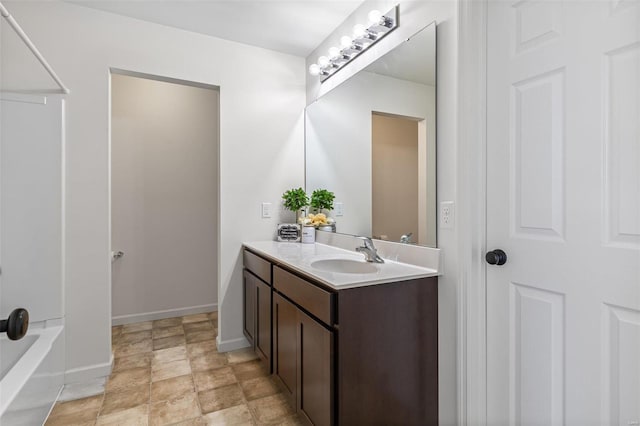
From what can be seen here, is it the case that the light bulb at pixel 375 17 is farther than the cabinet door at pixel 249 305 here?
No

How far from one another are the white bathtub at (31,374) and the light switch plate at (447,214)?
1.82 m

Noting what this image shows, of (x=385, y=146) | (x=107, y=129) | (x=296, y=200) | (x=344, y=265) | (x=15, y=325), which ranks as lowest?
(x=15, y=325)

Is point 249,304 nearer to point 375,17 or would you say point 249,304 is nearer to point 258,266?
point 258,266

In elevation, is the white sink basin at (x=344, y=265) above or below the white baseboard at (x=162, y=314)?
above

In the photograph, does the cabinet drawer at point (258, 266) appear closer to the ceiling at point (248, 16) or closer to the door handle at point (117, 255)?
the door handle at point (117, 255)

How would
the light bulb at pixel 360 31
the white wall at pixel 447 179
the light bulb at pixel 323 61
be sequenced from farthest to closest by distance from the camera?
the light bulb at pixel 323 61 < the light bulb at pixel 360 31 < the white wall at pixel 447 179

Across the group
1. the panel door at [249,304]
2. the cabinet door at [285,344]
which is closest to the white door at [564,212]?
the cabinet door at [285,344]

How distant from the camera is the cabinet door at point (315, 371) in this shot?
1323 millimetres

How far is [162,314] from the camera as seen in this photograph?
3.29 m

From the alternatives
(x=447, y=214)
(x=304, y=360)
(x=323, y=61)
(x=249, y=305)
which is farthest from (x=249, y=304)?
(x=323, y=61)

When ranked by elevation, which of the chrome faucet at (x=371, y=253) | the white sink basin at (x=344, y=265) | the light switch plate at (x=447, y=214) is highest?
the light switch plate at (x=447, y=214)

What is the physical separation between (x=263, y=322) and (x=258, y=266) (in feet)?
1.22

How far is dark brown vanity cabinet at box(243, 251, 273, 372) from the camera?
6.72ft

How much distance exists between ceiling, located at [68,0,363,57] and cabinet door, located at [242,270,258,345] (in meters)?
1.84
